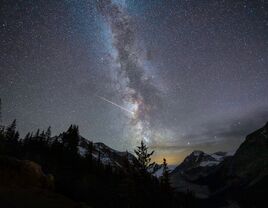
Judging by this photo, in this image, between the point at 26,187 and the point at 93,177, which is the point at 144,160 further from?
the point at 93,177

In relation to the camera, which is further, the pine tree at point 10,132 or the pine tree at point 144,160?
the pine tree at point 10,132

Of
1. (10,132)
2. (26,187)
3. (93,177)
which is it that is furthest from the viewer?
(10,132)

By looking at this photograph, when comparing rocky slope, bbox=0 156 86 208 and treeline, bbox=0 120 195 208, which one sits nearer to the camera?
rocky slope, bbox=0 156 86 208

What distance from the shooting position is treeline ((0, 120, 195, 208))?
1148 inches

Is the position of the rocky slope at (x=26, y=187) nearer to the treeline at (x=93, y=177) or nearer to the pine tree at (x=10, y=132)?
the treeline at (x=93, y=177)

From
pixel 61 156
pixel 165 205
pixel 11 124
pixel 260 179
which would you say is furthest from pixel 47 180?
pixel 260 179

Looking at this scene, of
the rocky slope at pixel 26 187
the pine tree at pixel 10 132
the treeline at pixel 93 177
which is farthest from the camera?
the pine tree at pixel 10 132

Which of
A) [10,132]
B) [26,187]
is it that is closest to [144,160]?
[26,187]

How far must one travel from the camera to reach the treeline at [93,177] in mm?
29156

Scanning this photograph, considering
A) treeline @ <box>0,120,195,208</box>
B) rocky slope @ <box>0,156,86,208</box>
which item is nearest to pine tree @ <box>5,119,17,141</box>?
treeline @ <box>0,120,195,208</box>

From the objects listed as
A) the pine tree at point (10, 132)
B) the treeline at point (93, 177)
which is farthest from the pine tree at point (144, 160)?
the pine tree at point (10, 132)

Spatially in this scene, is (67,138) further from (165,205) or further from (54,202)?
(54,202)

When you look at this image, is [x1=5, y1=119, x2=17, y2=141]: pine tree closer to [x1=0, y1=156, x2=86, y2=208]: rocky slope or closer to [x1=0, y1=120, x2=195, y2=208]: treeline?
[x1=0, y1=120, x2=195, y2=208]: treeline

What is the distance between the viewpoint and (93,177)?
58.2m
